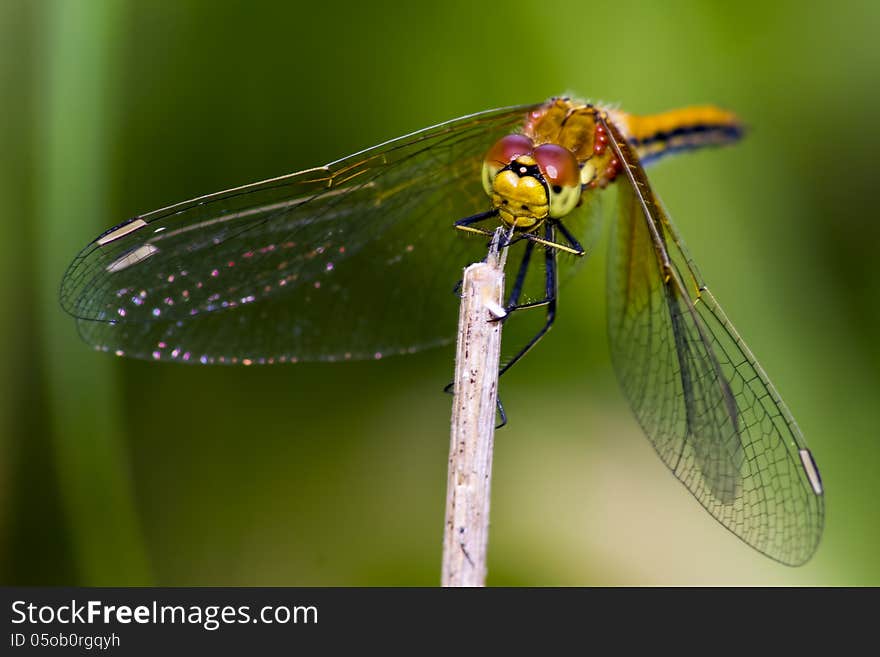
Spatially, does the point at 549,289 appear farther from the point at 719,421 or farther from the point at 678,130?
the point at 678,130

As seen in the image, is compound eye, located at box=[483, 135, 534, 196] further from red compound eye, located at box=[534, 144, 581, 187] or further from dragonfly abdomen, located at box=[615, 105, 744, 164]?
dragonfly abdomen, located at box=[615, 105, 744, 164]

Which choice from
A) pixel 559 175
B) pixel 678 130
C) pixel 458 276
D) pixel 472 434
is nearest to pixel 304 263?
pixel 458 276

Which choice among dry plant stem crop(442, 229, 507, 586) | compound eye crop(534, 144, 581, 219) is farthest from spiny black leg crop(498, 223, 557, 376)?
dry plant stem crop(442, 229, 507, 586)

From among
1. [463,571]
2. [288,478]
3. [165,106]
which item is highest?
[165,106]

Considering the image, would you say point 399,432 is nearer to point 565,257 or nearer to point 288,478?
point 288,478

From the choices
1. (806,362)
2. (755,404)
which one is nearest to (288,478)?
(755,404)
